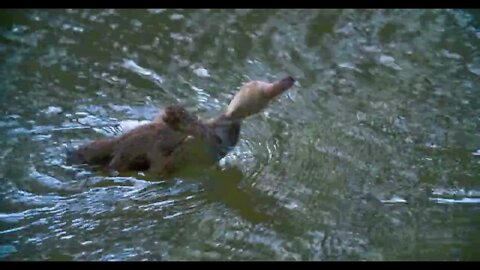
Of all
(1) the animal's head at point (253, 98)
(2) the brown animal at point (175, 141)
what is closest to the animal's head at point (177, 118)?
(2) the brown animal at point (175, 141)

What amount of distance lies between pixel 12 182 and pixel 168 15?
93 cm

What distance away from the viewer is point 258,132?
161 centimetres

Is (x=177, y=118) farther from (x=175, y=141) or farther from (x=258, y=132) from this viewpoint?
(x=258, y=132)

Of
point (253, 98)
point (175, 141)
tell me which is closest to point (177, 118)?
point (175, 141)

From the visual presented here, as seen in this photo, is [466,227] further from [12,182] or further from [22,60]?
[22,60]

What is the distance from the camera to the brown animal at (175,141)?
1.43m

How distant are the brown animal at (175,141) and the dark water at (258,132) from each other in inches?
1.2

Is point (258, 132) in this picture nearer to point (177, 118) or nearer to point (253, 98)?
point (253, 98)

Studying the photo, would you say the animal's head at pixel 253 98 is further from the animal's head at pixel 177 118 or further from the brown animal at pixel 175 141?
the animal's head at pixel 177 118

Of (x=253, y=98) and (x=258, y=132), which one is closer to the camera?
(x=253, y=98)

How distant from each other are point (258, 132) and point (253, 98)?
15cm
